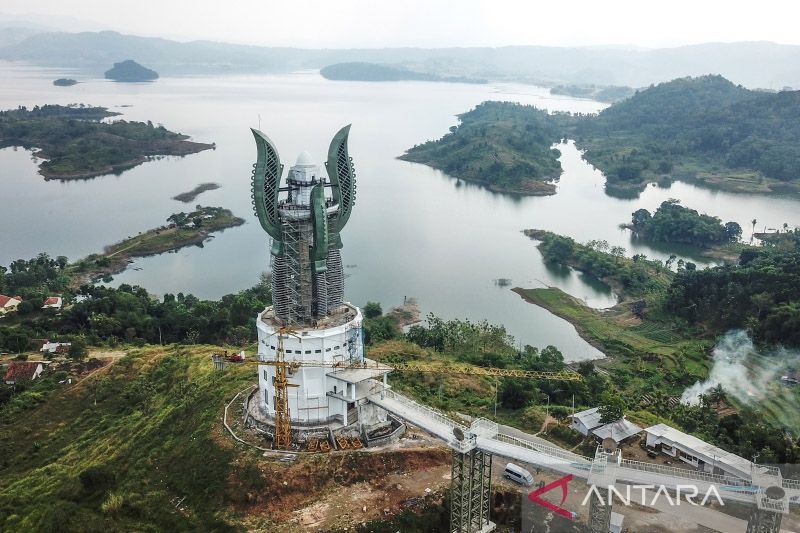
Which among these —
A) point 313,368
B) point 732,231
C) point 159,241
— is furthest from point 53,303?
point 732,231

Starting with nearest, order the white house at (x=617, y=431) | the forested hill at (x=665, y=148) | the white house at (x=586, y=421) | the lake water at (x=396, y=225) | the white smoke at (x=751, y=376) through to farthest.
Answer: the white house at (x=617, y=431) → the white house at (x=586, y=421) → the white smoke at (x=751, y=376) → the lake water at (x=396, y=225) → the forested hill at (x=665, y=148)


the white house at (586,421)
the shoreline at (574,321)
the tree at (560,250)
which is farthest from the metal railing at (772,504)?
the tree at (560,250)

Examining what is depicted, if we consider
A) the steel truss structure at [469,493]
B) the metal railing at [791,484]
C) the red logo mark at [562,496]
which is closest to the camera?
the metal railing at [791,484]

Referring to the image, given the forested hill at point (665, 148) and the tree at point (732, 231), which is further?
the forested hill at point (665, 148)

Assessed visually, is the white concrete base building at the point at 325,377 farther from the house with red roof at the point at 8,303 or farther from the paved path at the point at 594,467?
the house with red roof at the point at 8,303

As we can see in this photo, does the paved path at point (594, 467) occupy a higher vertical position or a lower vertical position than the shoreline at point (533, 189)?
higher

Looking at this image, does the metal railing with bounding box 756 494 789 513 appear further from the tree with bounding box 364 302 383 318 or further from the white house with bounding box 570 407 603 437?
the tree with bounding box 364 302 383 318

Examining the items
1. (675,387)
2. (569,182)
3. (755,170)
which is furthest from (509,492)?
(755,170)
